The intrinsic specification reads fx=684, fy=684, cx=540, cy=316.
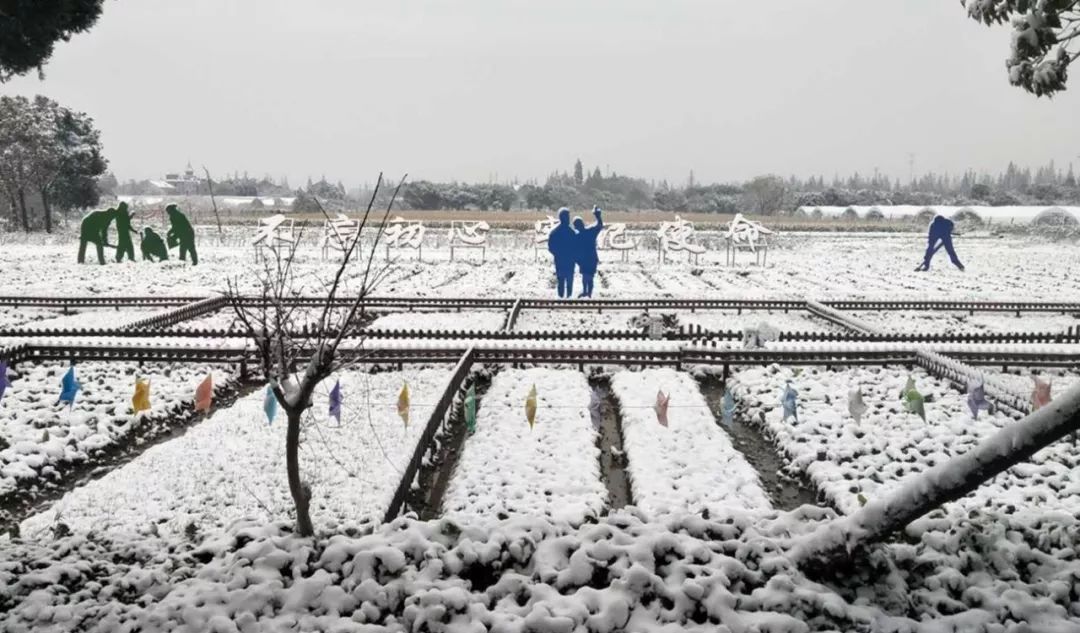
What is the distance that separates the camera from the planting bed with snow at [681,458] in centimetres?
806

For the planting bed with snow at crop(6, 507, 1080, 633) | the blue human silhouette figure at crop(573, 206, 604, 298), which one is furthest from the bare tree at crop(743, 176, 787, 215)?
the planting bed with snow at crop(6, 507, 1080, 633)

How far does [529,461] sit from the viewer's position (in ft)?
30.1

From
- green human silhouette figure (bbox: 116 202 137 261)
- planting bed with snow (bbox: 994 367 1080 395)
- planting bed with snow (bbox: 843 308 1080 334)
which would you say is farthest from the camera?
green human silhouette figure (bbox: 116 202 137 261)

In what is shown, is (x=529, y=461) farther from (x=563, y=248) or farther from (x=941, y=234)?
(x=941, y=234)

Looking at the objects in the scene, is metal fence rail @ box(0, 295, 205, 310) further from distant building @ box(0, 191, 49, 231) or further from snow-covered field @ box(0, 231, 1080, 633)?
distant building @ box(0, 191, 49, 231)

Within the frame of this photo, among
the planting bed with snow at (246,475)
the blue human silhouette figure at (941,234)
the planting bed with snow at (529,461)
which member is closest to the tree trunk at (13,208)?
the planting bed with snow at (246,475)

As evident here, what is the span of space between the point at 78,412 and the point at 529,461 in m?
7.25

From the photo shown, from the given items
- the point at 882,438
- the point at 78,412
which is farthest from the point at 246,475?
the point at 882,438

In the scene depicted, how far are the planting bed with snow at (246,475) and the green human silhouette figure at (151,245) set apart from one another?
24.7 m

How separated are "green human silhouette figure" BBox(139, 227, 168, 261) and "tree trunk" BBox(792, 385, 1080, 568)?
3407 centimetres

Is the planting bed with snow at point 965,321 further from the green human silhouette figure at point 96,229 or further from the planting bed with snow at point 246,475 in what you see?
the green human silhouette figure at point 96,229

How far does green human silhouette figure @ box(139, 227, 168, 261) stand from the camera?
1261 inches

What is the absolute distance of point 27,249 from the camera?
1511 inches

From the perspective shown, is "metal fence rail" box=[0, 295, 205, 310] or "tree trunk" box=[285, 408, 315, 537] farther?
"metal fence rail" box=[0, 295, 205, 310]
